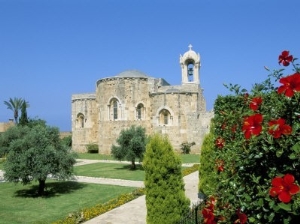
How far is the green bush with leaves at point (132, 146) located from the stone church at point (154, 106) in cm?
910

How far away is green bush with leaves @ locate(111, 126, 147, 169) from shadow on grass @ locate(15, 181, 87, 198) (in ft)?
18.0

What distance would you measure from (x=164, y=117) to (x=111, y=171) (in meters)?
12.2

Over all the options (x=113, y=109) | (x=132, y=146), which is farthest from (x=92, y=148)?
(x=132, y=146)

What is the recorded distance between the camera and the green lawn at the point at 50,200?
13.4 m

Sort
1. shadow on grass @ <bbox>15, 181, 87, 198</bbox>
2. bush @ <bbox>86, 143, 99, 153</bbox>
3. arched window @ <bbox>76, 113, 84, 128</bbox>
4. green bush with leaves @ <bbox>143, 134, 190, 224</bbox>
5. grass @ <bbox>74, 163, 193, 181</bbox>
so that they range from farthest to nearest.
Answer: arched window @ <bbox>76, 113, 84, 128</bbox>
bush @ <bbox>86, 143, 99, 153</bbox>
grass @ <bbox>74, 163, 193, 181</bbox>
shadow on grass @ <bbox>15, 181, 87, 198</bbox>
green bush with leaves @ <bbox>143, 134, 190, 224</bbox>

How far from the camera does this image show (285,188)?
2562mm

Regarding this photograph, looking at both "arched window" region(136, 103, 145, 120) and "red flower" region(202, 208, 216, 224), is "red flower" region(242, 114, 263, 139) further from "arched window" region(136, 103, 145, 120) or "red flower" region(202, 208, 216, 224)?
"arched window" region(136, 103, 145, 120)

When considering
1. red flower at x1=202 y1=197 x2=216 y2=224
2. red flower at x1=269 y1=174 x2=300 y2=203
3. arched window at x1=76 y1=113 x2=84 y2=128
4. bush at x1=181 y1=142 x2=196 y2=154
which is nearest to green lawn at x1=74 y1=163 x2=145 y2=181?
bush at x1=181 y1=142 x2=196 y2=154

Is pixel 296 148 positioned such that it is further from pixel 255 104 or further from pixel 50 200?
pixel 50 200

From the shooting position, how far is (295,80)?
286cm

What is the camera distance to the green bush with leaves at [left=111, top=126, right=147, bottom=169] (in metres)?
25.2

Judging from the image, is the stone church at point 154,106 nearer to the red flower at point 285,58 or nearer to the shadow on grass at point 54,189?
the shadow on grass at point 54,189

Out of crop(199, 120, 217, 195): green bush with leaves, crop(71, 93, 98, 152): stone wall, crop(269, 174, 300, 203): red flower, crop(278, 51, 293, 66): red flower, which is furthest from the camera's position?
crop(71, 93, 98, 152): stone wall

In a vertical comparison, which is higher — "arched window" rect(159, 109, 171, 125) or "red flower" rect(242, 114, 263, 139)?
"arched window" rect(159, 109, 171, 125)
